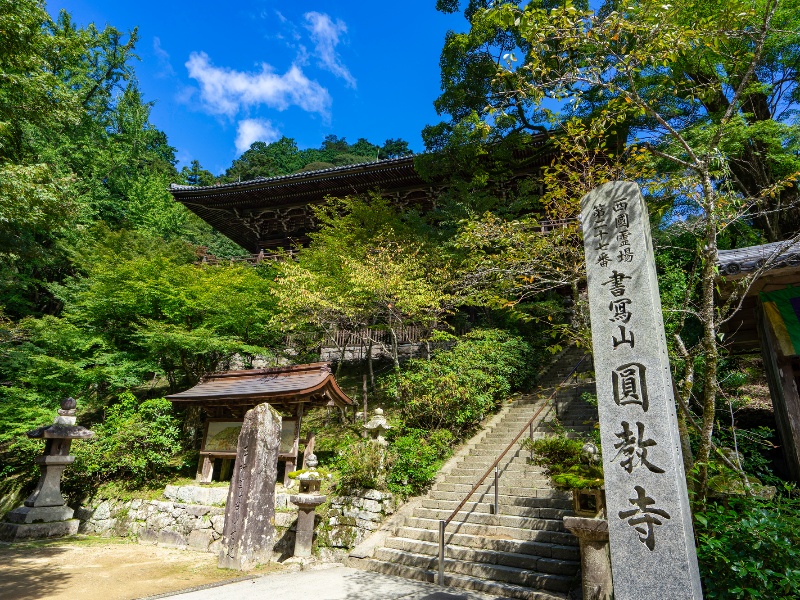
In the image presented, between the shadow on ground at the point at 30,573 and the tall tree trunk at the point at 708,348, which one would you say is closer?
the tall tree trunk at the point at 708,348

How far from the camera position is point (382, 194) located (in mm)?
18031

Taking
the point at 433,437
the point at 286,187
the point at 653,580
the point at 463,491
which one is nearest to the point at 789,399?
the point at 653,580

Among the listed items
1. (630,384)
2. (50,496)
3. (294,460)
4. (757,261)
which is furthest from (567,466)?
(50,496)

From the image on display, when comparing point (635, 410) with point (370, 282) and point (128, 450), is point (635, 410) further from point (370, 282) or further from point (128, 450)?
point (128, 450)

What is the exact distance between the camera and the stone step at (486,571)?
17.4 feet

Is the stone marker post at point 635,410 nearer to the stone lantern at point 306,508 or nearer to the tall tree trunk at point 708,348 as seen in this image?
the tall tree trunk at point 708,348

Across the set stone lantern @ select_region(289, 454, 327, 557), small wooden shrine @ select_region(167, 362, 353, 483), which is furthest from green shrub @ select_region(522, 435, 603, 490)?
small wooden shrine @ select_region(167, 362, 353, 483)

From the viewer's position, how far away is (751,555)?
3.62m

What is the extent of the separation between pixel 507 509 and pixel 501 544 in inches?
39.0

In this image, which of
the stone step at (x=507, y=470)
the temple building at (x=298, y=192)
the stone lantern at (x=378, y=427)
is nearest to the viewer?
the stone step at (x=507, y=470)

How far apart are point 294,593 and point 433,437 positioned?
4.36 m

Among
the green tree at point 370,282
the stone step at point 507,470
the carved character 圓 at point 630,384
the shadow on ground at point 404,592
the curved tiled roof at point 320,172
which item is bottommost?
the shadow on ground at point 404,592

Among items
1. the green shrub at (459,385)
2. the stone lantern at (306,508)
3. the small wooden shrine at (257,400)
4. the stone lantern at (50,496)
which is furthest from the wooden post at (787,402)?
the stone lantern at (50,496)

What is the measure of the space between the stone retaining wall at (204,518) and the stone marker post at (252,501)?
2.03ft
